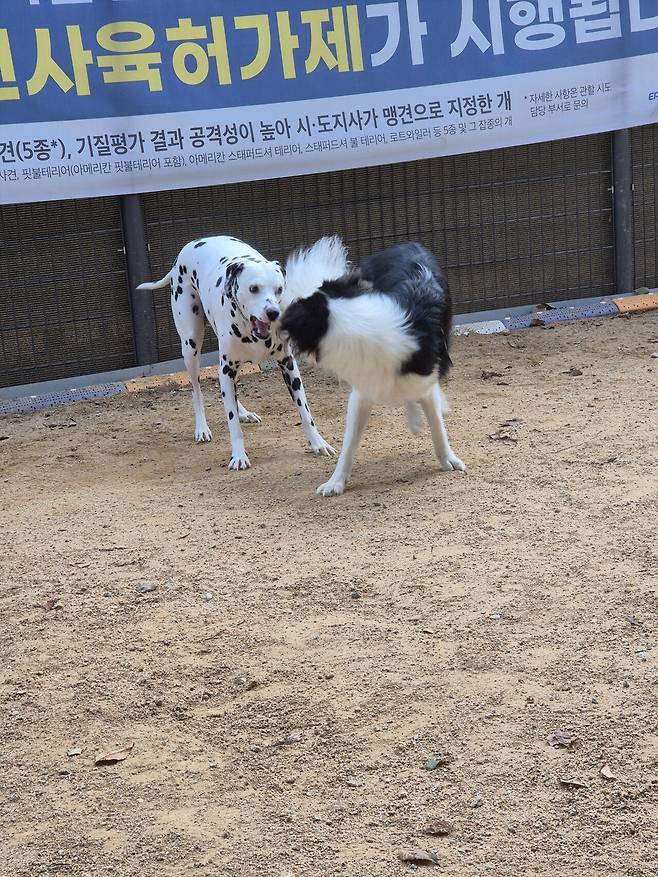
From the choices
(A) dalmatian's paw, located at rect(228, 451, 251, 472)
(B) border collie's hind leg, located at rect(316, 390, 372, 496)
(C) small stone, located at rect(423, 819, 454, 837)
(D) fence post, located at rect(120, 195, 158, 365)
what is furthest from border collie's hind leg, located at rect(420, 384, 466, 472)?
(D) fence post, located at rect(120, 195, 158, 365)

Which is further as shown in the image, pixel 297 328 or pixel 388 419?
pixel 388 419

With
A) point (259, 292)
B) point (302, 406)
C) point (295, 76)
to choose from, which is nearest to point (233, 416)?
point (302, 406)

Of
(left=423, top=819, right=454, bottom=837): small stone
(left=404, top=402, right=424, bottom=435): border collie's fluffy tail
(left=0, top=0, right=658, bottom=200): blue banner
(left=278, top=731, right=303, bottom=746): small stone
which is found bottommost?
(left=278, top=731, right=303, bottom=746): small stone

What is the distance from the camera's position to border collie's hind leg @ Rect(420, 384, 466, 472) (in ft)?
16.8

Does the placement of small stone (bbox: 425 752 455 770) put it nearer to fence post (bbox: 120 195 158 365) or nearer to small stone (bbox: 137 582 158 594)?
small stone (bbox: 137 582 158 594)

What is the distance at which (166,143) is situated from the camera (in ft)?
25.4

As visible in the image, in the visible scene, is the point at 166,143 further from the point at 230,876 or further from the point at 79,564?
the point at 230,876

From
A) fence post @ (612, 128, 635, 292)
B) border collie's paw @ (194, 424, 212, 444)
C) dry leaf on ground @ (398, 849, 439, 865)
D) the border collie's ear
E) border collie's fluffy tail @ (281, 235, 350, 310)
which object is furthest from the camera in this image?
fence post @ (612, 128, 635, 292)

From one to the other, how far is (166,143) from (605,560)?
5111 millimetres

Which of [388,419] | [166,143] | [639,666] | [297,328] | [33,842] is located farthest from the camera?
[166,143]

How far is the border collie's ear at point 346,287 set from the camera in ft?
14.7

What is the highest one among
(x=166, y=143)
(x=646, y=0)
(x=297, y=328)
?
(x=646, y=0)

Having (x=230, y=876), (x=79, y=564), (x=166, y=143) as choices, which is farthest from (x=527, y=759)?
(x=166, y=143)

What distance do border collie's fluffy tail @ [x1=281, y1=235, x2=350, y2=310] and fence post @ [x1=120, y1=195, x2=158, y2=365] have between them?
10.4 ft
